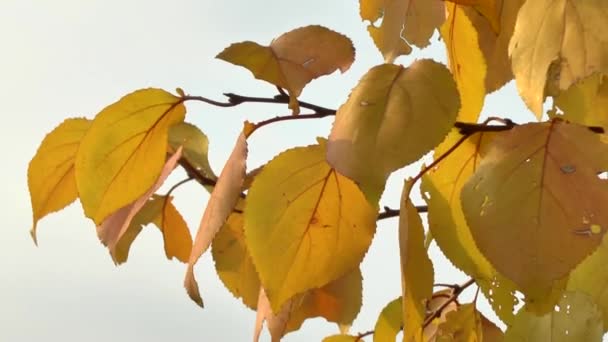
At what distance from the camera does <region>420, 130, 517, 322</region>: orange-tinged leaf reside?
16.8 inches

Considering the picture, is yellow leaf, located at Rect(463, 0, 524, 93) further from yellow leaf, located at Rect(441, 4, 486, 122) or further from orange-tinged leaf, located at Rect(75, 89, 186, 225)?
orange-tinged leaf, located at Rect(75, 89, 186, 225)

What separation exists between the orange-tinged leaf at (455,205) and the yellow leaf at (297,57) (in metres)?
0.06

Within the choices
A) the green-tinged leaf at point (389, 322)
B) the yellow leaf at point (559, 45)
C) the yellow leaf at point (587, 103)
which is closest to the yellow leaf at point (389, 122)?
the yellow leaf at point (559, 45)

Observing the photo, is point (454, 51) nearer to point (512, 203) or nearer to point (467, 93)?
point (467, 93)

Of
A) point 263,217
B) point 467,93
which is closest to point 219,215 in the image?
point 263,217

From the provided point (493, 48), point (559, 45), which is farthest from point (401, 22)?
point (559, 45)

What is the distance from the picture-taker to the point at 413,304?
356 millimetres

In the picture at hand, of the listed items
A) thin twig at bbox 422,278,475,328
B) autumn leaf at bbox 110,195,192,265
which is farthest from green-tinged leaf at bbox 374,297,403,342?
autumn leaf at bbox 110,195,192,265

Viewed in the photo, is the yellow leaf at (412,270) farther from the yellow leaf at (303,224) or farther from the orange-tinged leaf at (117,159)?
the orange-tinged leaf at (117,159)

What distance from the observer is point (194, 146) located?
0.60 metres

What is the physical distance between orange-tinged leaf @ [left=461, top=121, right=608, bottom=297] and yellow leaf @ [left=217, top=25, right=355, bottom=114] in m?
0.10

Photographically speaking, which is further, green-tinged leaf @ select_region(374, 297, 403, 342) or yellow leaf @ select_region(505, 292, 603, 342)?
green-tinged leaf @ select_region(374, 297, 403, 342)

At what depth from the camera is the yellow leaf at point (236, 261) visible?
566 mm

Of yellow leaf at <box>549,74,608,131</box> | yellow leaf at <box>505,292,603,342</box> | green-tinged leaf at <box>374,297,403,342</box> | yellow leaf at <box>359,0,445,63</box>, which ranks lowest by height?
yellow leaf at <box>505,292,603,342</box>
